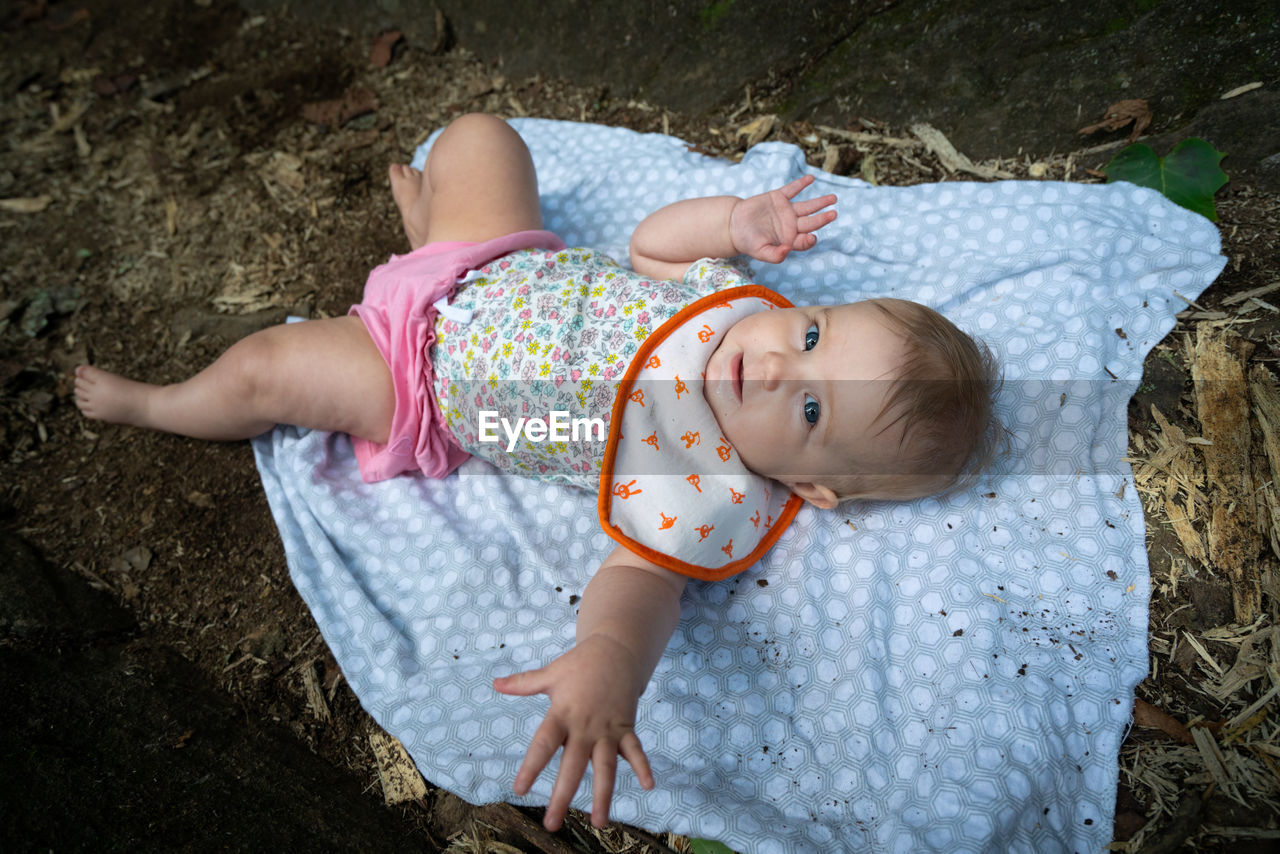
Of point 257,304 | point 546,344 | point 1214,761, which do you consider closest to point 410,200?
point 257,304

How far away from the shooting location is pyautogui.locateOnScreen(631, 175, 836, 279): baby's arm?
2.33 m

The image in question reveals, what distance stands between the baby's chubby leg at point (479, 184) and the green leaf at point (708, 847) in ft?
6.54

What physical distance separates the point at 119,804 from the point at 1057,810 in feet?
7.49

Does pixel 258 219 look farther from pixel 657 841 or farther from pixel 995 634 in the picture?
pixel 995 634

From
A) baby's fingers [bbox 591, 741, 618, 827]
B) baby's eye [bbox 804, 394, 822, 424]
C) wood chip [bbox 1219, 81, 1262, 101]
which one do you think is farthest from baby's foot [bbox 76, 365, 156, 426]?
wood chip [bbox 1219, 81, 1262, 101]

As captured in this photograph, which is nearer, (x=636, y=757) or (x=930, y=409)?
(x=636, y=757)

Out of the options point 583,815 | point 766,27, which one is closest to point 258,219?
point 766,27

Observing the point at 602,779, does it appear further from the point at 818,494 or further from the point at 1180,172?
the point at 1180,172

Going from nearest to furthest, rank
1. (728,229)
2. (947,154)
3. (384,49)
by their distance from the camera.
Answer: (728,229) < (947,154) < (384,49)

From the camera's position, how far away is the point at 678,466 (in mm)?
2070

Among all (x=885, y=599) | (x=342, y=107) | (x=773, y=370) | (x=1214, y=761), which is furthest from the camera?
(x=342, y=107)

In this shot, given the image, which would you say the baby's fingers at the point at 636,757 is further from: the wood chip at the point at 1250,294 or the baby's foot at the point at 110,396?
the wood chip at the point at 1250,294

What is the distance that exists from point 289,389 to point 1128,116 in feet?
10.1

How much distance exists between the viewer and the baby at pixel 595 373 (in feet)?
6.18
